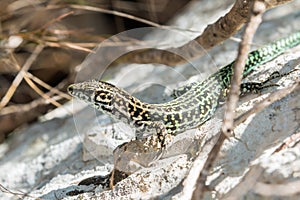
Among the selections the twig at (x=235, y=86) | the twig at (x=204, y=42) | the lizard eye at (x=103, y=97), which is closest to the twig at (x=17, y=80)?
the twig at (x=204, y=42)

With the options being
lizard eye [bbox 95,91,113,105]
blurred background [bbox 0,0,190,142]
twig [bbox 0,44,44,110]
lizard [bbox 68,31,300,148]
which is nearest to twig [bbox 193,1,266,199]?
lizard [bbox 68,31,300,148]

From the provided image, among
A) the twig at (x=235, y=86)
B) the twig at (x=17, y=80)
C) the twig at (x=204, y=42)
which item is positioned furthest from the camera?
the twig at (x=17, y=80)

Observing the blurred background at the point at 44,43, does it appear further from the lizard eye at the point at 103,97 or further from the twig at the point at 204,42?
the lizard eye at the point at 103,97

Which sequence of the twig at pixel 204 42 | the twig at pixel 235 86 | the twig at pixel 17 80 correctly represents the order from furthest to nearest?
the twig at pixel 17 80 → the twig at pixel 204 42 → the twig at pixel 235 86

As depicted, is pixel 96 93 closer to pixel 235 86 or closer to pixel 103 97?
pixel 103 97

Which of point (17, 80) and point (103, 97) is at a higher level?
point (17, 80)

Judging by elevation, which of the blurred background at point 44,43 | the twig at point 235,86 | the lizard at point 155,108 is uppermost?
the blurred background at point 44,43

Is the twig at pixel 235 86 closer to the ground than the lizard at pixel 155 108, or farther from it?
closer to the ground

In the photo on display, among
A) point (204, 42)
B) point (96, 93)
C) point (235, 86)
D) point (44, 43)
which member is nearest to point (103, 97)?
point (96, 93)
